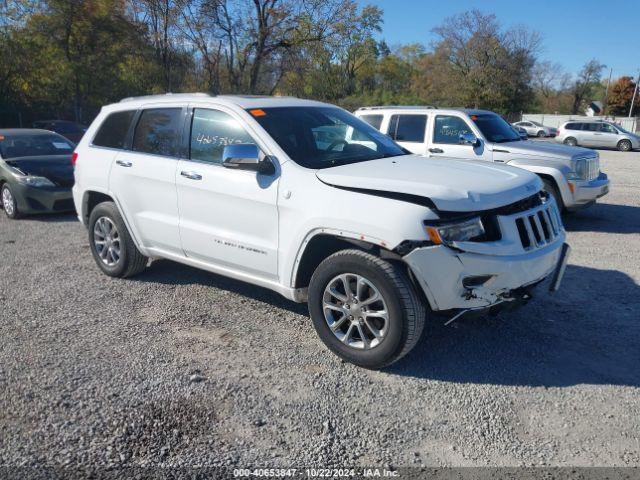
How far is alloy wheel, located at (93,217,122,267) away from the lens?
5551 mm

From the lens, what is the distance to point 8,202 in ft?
29.7

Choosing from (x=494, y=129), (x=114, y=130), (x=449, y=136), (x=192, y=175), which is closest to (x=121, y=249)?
(x=114, y=130)

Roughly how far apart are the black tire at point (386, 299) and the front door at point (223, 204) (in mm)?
541

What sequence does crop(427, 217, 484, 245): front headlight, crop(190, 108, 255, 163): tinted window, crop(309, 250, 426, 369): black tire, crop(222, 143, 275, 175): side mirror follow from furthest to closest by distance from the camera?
crop(190, 108, 255, 163): tinted window
crop(222, 143, 275, 175): side mirror
crop(309, 250, 426, 369): black tire
crop(427, 217, 484, 245): front headlight

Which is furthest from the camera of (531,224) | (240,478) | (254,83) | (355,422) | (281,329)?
(254,83)

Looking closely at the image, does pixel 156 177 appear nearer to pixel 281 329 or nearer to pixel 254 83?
pixel 281 329

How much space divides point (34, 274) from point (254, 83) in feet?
87.3

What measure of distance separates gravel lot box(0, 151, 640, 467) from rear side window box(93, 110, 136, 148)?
1469 millimetres

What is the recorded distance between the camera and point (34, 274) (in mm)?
5887

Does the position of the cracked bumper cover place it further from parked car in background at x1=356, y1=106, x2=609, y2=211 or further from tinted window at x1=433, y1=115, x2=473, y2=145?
tinted window at x1=433, y1=115, x2=473, y2=145

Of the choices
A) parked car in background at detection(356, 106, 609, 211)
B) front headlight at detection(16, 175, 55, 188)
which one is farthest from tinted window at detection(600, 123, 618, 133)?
front headlight at detection(16, 175, 55, 188)

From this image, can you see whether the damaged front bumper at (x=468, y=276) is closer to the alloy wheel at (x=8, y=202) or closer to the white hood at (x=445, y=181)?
the white hood at (x=445, y=181)

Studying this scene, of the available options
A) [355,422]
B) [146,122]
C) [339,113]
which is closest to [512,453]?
[355,422]

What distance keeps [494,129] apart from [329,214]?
639 cm
